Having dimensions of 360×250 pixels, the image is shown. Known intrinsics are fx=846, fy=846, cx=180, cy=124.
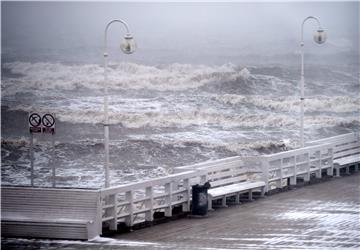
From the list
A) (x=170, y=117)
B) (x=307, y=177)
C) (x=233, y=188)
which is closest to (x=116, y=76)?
(x=170, y=117)

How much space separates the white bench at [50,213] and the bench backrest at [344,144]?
736 centimetres

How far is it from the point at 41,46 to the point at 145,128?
4938 millimetres

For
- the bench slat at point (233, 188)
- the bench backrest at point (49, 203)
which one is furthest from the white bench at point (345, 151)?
the bench backrest at point (49, 203)

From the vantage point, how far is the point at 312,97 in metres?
30.3

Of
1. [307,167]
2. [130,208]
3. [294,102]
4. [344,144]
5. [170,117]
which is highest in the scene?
[294,102]

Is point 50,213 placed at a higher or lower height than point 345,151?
lower

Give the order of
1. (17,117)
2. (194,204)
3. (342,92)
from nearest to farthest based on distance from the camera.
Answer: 1. (194,204)
2. (17,117)
3. (342,92)

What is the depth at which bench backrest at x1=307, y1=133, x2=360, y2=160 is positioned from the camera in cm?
1658

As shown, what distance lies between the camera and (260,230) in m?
10.5

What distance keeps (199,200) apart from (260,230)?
1361mm

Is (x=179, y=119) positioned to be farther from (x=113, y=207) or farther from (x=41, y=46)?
(x=113, y=207)

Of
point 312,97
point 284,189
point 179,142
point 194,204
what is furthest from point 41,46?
point 194,204

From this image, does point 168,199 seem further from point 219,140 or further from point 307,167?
point 219,140

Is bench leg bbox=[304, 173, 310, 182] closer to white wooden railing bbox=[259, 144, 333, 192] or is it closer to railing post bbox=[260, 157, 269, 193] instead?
white wooden railing bbox=[259, 144, 333, 192]
